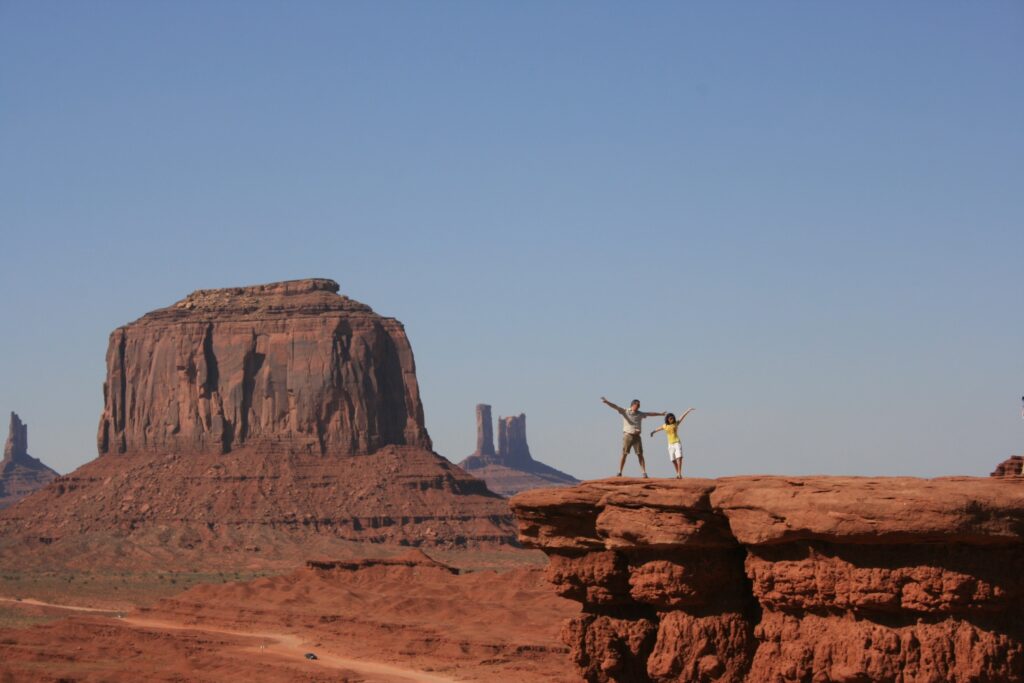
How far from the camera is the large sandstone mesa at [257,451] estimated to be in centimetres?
12244

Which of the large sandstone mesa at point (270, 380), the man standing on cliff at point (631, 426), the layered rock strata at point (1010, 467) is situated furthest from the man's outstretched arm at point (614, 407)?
the large sandstone mesa at point (270, 380)

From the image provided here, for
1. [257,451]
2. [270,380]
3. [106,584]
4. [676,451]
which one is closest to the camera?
[676,451]

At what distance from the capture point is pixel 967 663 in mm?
14328

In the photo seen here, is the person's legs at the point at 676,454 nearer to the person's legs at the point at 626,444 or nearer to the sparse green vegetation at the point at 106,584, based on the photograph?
the person's legs at the point at 626,444

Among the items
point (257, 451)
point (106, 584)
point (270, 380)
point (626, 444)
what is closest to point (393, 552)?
point (106, 584)

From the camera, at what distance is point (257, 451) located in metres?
136

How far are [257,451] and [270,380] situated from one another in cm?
707

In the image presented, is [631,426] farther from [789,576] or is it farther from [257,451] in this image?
[257,451]

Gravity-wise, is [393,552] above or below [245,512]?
below

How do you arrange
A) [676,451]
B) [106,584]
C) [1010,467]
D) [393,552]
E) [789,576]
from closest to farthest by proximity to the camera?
[789,576], [676,451], [1010,467], [106,584], [393,552]

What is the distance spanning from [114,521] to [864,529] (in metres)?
118

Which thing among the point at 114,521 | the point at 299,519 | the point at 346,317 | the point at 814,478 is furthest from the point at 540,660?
the point at 346,317

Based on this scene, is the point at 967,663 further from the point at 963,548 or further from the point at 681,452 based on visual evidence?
the point at 681,452

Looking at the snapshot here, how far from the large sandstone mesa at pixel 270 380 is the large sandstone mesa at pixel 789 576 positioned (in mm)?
119666
